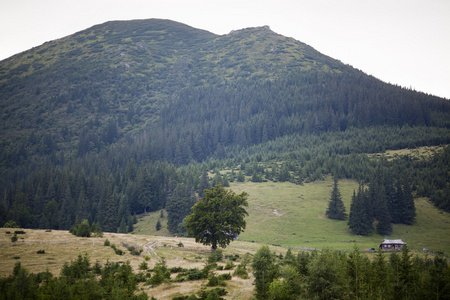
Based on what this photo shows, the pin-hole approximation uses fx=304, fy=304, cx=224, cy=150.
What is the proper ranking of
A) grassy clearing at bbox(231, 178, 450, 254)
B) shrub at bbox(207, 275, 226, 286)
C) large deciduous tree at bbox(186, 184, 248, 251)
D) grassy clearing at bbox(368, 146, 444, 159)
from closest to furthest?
shrub at bbox(207, 275, 226, 286) → large deciduous tree at bbox(186, 184, 248, 251) → grassy clearing at bbox(231, 178, 450, 254) → grassy clearing at bbox(368, 146, 444, 159)

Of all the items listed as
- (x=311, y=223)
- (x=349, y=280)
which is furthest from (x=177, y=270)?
(x=311, y=223)

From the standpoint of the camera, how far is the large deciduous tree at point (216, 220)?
61.3 meters

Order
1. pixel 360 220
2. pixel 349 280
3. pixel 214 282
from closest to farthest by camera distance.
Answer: pixel 349 280 → pixel 214 282 → pixel 360 220

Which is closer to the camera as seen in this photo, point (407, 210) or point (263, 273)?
point (263, 273)

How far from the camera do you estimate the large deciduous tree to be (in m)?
61.3

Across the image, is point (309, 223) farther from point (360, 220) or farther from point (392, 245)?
point (392, 245)

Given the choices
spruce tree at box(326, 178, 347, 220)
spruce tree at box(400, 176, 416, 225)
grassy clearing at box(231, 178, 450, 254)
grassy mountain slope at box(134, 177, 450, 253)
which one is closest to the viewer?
grassy mountain slope at box(134, 177, 450, 253)

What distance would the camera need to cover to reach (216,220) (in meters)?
62.1

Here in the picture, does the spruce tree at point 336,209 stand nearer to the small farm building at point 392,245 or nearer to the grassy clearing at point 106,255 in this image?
the small farm building at point 392,245

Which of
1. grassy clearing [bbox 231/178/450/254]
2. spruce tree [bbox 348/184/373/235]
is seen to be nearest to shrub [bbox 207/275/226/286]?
grassy clearing [bbox 231/178/450/254]

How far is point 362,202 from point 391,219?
53.4 ft

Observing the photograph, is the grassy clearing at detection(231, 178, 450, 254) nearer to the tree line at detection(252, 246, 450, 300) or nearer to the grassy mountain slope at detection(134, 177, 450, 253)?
the grassy mountain slope at detection(134, 177, 450, 253)

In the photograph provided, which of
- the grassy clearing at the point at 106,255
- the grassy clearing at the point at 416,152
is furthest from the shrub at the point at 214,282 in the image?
the grassy clearing at the point at 416,152

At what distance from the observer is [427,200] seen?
411 ft
